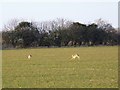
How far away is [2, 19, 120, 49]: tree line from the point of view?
10750 centimetres

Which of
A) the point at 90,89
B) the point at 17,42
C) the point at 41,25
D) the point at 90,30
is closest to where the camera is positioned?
the point at 90,89

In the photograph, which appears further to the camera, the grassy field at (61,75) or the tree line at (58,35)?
the tree line at (58,35)

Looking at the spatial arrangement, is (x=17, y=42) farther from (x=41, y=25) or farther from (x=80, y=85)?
(x=80, y=85)

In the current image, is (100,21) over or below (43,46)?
over

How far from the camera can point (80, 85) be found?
14398 millimetres

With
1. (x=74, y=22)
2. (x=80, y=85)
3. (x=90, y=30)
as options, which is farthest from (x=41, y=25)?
(x=80, y=85)

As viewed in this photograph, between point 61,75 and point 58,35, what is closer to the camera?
point 61,75

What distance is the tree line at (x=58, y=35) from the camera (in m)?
108

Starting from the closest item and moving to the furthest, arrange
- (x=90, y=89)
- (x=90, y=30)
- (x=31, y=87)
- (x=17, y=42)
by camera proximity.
Answer: (x=90, y=89) < (x=31, y=87) < (x=17, y=42) < (x=90, y=30)

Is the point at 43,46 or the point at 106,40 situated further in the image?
the point at 106,40

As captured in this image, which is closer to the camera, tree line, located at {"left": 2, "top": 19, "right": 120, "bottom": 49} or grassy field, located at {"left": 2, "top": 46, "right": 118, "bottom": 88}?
grassy field, located at {"left": 2, "top": 46, "right": 118, "bottom": 88}

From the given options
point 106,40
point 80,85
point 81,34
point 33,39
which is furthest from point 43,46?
point 80,85

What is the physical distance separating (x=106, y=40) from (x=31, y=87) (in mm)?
103428

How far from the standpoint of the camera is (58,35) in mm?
111938
